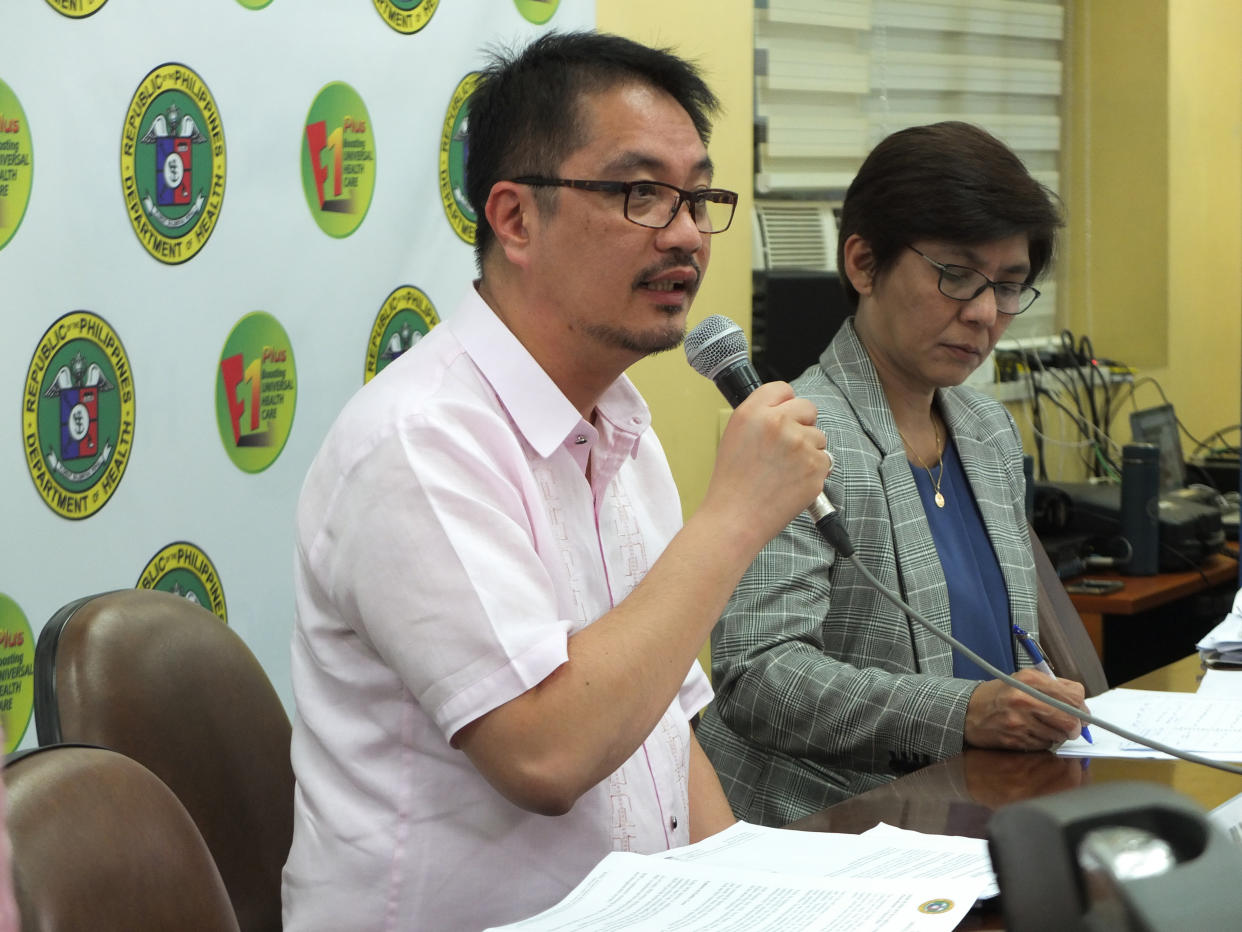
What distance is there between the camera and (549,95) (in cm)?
134

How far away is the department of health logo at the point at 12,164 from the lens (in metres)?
1.53

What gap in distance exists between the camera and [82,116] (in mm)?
1622

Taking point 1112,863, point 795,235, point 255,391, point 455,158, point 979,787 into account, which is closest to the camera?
point 1112,863

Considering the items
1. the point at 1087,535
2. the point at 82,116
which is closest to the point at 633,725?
the point at 82,116

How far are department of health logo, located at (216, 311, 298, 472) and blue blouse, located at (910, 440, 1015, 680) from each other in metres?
0.85

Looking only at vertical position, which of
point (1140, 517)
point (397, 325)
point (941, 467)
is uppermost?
point (397, 325)

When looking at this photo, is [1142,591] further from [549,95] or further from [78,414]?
[78,414]

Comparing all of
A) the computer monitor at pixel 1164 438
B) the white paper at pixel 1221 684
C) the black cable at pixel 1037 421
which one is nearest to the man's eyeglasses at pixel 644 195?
the white paper at pixel 1221 684

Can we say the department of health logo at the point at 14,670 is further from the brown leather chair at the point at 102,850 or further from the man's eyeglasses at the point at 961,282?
the man's eyeglasses at the point at 961,282

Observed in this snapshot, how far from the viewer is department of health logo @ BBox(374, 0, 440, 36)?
2049 mm

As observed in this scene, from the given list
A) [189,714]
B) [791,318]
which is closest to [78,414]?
[189,714]

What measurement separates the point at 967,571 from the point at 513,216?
2.73ft

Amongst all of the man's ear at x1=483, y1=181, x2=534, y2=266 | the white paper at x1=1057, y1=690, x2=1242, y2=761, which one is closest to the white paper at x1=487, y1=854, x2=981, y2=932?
the white paper at x1=1057, y1=690, x2=1242, y2=761

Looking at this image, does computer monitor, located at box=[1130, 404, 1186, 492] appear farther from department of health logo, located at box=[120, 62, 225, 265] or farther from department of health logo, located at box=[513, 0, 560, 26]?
department of health logo, located at box=[120, 62, 225, 265]
